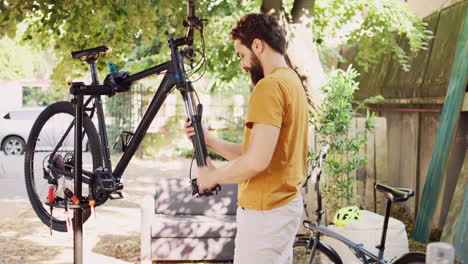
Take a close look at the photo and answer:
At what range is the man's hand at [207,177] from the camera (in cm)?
238

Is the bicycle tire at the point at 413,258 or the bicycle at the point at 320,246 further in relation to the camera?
the bicycle at the point at 320,246

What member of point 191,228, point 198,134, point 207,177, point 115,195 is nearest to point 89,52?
point 115,195

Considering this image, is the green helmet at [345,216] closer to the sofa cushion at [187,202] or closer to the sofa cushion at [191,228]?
the sofa cushion at [191,228]

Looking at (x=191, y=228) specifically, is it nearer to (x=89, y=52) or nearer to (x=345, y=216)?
(x=345, y=216)

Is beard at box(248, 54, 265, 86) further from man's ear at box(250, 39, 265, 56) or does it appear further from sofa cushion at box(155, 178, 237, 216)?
sofa cushion at box(155, 178, 237, 216)

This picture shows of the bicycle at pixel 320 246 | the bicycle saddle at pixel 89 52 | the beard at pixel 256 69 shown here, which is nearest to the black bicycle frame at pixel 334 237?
the bicycle at pixel 320 246

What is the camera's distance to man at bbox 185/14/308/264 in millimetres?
2342

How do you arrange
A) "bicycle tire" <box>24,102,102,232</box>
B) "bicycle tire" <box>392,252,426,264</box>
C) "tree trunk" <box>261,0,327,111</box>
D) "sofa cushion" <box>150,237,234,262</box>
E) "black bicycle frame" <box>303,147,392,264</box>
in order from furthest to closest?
1. "tree trunk" <box>261,0,327,111</box>
2. "sofa cushion" <box>150,237,234,262</box>
3. "black bicycle frame" <box>303,147,392,264</box>
4. "bicycle tire" <box>392,252,426,264</box>
5. "bicycle tire" <box>24,102,102,232</box>

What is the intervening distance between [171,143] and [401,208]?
10.5 meters

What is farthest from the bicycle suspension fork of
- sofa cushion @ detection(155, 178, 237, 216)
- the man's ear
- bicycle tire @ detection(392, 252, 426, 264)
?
sofa cushion @ detection(155, 178, 237, 216)

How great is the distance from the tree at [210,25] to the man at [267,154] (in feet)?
14.2

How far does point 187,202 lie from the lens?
652 centimetres

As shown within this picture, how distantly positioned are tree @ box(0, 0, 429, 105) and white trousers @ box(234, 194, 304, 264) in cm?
438

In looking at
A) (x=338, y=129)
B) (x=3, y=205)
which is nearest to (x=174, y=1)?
(x=338, y=129)
